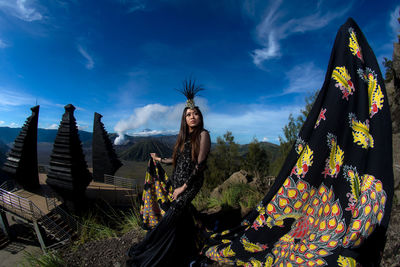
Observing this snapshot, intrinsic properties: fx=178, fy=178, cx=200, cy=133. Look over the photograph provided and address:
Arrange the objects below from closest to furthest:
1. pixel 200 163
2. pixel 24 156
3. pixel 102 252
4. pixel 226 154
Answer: pixel 200 163 < pixel 102 252 < pixel 24 156 < pixel 226 154

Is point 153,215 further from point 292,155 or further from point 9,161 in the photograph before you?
point 9,161

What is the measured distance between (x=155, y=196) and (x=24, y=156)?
41.6ft

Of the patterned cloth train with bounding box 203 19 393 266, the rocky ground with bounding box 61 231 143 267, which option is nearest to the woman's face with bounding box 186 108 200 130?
the patterned cloth train with bounding box 203 19 393 266

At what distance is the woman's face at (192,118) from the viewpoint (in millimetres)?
2514

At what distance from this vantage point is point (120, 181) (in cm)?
1452

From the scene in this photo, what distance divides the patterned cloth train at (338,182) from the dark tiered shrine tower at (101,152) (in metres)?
14.8

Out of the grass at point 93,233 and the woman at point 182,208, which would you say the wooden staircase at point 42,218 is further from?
the woman at point 182,208

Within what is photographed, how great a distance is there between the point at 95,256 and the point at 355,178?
386 cm

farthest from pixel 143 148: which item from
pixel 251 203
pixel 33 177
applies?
pixel 251 203

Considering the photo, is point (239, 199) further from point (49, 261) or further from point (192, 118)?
point (49, 261)

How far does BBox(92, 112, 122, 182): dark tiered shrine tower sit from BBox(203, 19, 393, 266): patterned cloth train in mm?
14817

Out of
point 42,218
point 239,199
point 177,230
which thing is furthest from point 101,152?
point 177,230

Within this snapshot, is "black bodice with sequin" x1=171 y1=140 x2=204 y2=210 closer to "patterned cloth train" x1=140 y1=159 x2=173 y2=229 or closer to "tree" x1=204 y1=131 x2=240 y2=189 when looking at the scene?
"patterned cloth train" x1=140 y1=159 x2=173 y2=229

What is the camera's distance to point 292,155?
1.87 metres
